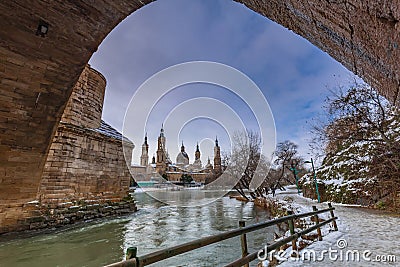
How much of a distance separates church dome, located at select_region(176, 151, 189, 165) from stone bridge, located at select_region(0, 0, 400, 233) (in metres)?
59.1

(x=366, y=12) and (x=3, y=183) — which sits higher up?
(x=366, y=12)

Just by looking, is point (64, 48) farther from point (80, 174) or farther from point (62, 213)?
point (80, 174)

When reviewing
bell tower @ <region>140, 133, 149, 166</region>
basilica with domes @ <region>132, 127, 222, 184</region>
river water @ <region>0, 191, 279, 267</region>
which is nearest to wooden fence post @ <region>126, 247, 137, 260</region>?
river water @ <region>0, 191, 279, 267</region>

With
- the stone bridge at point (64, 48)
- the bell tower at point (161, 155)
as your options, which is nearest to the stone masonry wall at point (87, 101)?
the stone bridge at point (64, 48)

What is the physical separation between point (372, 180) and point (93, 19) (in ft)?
39.3

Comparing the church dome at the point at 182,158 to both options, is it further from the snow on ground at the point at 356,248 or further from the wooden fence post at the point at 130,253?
Result: the wooden fence post at the point at 130,253

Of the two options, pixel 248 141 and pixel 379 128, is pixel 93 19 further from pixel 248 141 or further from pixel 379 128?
pixel 248 141

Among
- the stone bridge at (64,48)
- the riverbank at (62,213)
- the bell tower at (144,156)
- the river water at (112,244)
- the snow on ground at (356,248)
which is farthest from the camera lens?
the bell tower at (144,156)

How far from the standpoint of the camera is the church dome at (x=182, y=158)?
6246 centimetres

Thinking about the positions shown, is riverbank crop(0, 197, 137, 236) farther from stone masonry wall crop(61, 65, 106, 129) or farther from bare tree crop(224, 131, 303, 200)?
bare tree crop(224, 131, 303, 200)

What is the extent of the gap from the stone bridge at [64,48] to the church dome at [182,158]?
59.1 m

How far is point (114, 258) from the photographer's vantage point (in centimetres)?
526

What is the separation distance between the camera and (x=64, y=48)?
Answer: 8.98 ft

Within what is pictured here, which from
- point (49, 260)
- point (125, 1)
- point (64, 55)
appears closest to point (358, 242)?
point (125, 1)
